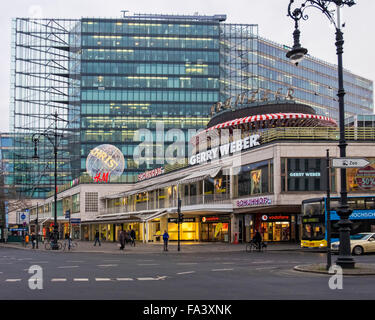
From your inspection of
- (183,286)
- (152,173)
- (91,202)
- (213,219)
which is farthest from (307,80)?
(183,286)

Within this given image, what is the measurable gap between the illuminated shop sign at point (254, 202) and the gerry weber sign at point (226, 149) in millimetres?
5168

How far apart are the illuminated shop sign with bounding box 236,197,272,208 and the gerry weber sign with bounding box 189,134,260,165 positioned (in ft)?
17.0

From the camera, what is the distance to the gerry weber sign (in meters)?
50.5

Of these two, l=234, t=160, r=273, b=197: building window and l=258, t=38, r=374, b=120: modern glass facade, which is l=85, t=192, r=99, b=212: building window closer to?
l=234, t=160, r=273, b=197: building window

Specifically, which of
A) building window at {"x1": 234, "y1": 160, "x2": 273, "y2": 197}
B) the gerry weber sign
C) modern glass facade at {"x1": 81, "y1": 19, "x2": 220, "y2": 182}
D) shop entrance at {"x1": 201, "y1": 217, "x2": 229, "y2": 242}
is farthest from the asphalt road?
modern glass facade at {"x1": 81, "y1": 19, "x2": 220, "y2": 182}

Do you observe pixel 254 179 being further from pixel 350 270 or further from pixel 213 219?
pixel 350 270

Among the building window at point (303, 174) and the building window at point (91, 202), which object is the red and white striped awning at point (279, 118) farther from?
the building window at point (91, 202)

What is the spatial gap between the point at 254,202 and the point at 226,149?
8.24 meters

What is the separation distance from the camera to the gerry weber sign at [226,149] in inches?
1989

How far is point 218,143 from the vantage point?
2349 inches

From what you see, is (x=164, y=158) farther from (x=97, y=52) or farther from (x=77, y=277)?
(x=77, y=277)

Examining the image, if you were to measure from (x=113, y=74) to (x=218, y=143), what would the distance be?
228 ft

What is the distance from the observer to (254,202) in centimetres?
4819
